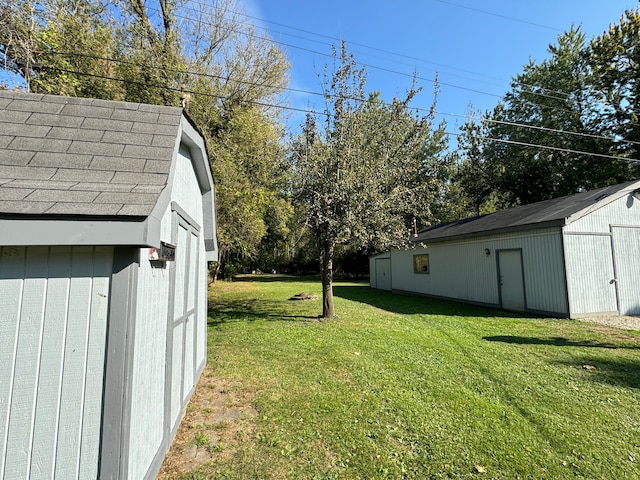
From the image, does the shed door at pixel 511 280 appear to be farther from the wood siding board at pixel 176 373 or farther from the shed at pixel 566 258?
the wood siding board at pixel 176 373

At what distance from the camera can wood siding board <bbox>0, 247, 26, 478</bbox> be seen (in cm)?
181

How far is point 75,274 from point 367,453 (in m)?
2.73

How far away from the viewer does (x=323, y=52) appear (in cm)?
821

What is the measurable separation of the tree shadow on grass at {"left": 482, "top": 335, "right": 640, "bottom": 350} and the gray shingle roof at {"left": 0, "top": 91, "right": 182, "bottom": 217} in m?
6.84

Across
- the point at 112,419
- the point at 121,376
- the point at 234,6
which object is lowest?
the point at 112,419

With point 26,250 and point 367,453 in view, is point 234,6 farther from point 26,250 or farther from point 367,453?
point 367,453

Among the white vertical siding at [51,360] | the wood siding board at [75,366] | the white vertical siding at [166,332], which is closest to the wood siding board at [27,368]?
the white vertical siding at [51,360]

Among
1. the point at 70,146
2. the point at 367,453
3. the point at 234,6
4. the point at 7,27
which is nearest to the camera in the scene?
the point at 70,146

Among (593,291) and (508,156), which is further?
(508,156)

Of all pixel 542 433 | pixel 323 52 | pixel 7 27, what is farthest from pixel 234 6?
pixel 542 433

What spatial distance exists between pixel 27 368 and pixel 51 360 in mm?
125

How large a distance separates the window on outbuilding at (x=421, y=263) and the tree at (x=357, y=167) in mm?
6066

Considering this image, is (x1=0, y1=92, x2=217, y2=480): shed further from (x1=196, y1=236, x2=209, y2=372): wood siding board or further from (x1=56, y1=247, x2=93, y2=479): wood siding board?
(x1=196, y1=236, x2=209, y2=372): wood siding board

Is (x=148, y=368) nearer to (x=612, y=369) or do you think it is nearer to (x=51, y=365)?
(x=51, y=365)
